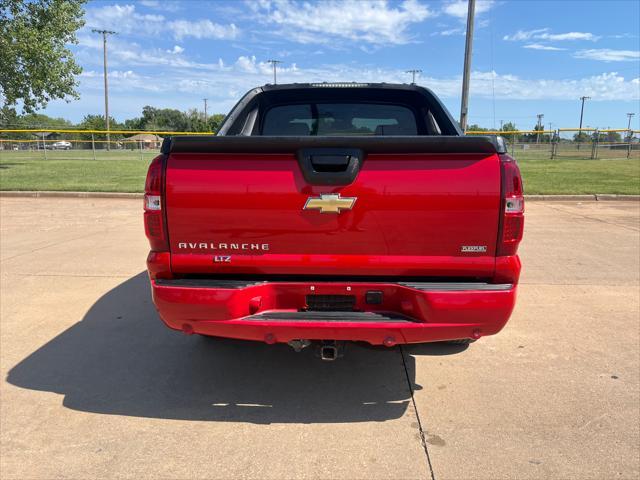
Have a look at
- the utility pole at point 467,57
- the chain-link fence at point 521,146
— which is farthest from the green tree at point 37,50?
the utility pole at point 467,57

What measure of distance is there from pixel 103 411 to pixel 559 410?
285 cm

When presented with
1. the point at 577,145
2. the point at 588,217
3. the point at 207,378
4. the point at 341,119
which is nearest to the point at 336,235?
the point at 207,378

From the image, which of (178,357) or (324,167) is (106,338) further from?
(324,167)

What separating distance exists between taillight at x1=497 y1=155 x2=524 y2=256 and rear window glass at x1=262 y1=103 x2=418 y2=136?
1.89 meters

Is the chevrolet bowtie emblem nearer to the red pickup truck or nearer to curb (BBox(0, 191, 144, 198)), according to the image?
the red pickup truck

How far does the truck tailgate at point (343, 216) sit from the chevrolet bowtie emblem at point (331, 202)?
0.06ft

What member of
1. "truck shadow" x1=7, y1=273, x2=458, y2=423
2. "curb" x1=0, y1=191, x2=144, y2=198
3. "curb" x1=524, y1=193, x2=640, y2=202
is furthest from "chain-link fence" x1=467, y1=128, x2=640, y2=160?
"truck shadow" x1=7, y1=273, x2=458, y2=423

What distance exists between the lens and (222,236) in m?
2.65

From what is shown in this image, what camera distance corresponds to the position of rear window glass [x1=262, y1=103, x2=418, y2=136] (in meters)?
4.36

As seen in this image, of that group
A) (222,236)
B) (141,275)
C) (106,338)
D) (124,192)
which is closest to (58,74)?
(124,192)

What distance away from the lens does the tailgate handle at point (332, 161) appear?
255 centimetres

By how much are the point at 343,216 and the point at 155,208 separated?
3.40 feet

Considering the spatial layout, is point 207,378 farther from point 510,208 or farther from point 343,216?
point 510,208

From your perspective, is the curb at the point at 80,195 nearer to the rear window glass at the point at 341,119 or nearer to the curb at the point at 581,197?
the rear window glass at the point at 341,119
